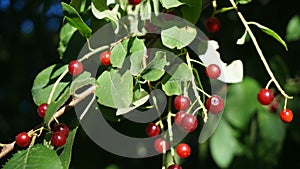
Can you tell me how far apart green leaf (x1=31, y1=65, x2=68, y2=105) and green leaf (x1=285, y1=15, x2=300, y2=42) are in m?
0.54

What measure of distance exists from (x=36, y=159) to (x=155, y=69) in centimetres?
19

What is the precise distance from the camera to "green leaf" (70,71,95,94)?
0.73m

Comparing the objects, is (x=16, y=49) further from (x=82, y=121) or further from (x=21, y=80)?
(x=82, y=121)

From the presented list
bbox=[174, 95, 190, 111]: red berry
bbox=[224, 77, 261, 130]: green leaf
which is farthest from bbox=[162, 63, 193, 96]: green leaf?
bbox=[224, 77, 261, 130]: green leaf

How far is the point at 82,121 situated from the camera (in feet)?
2.77

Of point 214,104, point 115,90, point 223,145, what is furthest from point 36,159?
point 223,145

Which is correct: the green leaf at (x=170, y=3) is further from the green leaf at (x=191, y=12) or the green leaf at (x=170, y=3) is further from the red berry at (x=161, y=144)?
the red berry at (x=161, y=144)

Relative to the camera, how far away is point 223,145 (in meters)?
1.21

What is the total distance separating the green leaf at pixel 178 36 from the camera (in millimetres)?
749

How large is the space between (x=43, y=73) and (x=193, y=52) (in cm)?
23

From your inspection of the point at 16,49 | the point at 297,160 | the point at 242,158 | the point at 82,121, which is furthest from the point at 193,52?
the point at 16,49

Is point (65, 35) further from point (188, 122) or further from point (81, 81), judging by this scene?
point (188, 122)

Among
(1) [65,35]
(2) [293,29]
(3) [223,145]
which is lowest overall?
(3) [223,145]

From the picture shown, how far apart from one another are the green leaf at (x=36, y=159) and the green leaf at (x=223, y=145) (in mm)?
537
